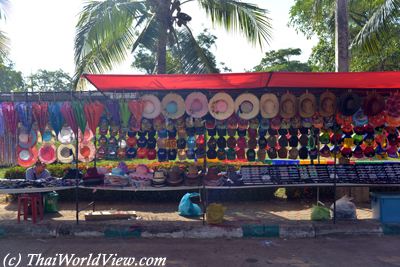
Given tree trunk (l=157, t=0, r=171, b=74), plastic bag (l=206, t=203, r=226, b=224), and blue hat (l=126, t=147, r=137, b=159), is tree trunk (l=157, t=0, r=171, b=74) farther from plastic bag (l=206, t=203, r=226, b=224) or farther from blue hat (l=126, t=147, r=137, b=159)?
plastic bag (l=206, t=203, r=226, b=224)

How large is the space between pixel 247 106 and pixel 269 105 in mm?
340

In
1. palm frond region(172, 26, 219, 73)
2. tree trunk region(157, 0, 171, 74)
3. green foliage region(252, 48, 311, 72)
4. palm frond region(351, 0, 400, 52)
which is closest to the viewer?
tree trunk region(157, 0, 171, 74)

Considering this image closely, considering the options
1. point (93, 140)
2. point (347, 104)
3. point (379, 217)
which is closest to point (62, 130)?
point (93, 140)

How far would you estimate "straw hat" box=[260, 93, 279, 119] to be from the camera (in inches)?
220

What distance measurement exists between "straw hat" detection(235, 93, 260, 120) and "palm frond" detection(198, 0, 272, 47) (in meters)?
2.69

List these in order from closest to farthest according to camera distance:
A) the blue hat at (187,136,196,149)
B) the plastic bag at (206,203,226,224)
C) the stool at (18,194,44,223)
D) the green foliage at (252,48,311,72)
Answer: the plastic bag at (206,203,226,224) < the stool at (18,194,44,223) < the blue hat at (187,136,196,149) < the green foliage at (252,48,311,72)

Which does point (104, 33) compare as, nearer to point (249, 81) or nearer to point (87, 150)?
point (87, 150)

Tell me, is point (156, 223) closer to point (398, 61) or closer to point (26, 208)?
point (26, 208)

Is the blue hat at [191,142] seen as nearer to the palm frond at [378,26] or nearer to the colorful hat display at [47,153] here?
the colorful hat display at [47,153]

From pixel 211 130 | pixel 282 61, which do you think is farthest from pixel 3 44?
pixel 282 61

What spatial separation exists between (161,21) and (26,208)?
15.3 feet

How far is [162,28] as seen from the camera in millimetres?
7902

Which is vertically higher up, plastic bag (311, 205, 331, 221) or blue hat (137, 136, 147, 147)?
blue hat (137, 136, 147, 147)

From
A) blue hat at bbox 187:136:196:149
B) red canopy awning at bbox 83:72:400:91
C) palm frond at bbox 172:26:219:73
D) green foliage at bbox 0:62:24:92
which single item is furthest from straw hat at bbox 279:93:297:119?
green foliage at bbox 0:62:24:92
